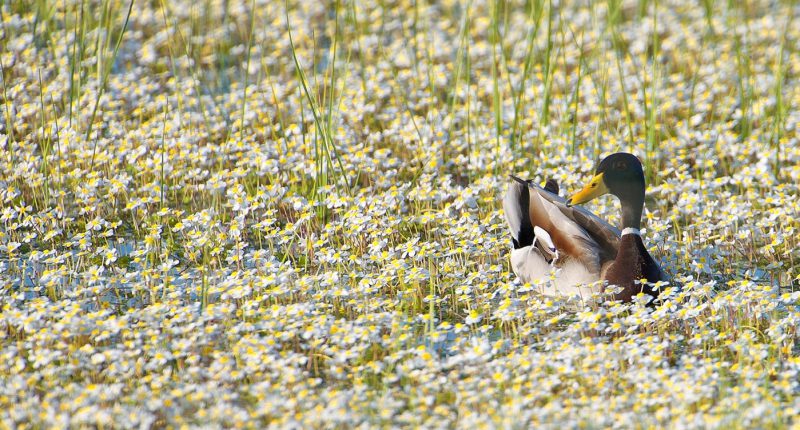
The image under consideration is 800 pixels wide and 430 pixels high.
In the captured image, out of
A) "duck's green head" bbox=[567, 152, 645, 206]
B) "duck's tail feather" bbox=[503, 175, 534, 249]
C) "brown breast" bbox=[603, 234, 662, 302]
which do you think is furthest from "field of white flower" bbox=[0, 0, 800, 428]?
"duck's green head" bbox=[567, 152, 645, 206]

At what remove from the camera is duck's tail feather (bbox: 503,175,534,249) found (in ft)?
21.4

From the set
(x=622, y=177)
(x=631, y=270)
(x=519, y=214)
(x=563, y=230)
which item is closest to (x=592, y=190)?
(x=622, y=177)

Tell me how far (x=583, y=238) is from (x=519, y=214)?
1.50 feet

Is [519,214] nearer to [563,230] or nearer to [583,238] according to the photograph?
[563,230]

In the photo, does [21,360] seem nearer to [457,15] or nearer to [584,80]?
[584,80]

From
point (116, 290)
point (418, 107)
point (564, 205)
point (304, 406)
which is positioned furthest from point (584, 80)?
point (304, 406)

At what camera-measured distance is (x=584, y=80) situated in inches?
386

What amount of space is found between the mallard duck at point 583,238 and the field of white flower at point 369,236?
18 cm

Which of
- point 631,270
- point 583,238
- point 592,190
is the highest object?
point 592,190

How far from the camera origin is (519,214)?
6.57 meters

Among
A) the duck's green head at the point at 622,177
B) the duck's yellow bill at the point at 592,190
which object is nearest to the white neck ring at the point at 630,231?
the duck's green head at the point at 622,177

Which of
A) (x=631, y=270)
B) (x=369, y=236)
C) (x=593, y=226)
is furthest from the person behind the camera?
(x=369, y=236)

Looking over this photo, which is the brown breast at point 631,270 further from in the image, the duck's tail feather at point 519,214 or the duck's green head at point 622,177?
the duck's tail feather at point 519,214

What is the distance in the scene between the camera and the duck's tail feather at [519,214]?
6.52m
